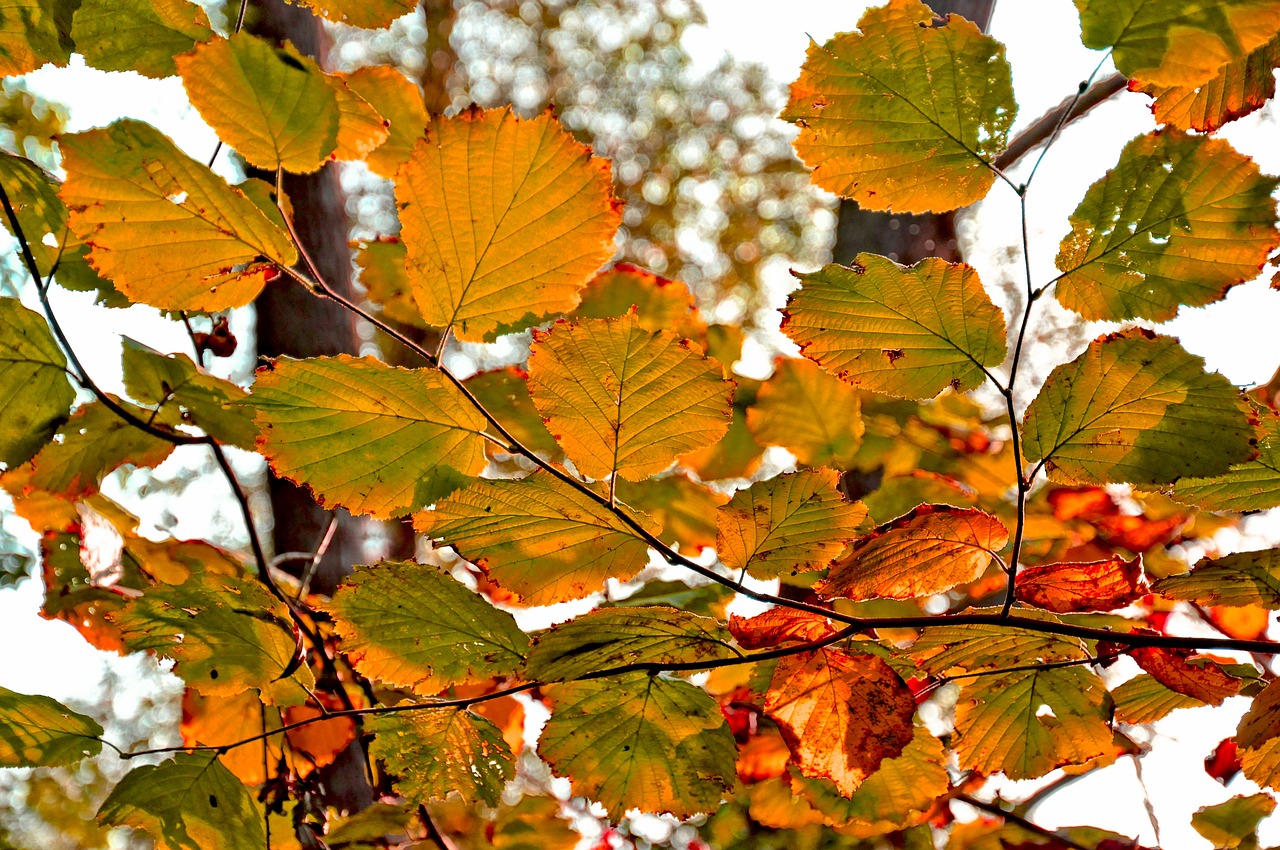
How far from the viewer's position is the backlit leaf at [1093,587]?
42cm

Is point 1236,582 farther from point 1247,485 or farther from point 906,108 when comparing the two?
point 906,108

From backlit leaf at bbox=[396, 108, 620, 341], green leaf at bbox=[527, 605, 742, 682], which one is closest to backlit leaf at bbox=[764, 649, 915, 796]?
green leaf at bbox=[527, 605, 742, 682]

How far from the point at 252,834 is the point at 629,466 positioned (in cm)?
41

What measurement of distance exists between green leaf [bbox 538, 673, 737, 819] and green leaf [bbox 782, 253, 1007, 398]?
0.23 metres

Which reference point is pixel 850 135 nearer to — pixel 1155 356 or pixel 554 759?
pixel 1155 356

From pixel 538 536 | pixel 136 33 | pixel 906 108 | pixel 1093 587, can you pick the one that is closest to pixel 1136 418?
pixel 1093 587

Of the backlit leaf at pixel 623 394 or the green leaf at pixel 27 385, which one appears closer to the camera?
the backlit leaf at pixel 623 394

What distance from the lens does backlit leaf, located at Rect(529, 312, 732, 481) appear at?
0.41 meters

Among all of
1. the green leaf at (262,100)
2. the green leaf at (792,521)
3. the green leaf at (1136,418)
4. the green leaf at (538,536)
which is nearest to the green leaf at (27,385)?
Answer: the green leaf at (262,100)

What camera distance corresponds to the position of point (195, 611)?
1.80 ft

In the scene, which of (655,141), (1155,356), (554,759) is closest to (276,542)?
(554,759)

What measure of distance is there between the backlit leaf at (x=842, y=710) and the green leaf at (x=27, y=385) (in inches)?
22.8

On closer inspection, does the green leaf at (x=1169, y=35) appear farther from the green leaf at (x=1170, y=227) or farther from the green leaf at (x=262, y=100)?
the green leaf at (x=262, y=100)

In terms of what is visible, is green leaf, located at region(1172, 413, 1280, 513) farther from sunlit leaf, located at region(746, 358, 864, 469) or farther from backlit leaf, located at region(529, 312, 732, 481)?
sunlit leaf, located at region(746, 358, 864, 469)
